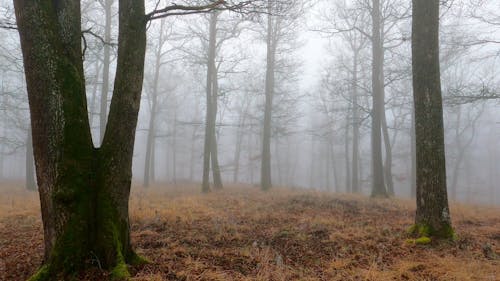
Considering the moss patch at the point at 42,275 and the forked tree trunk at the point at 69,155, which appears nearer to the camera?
the moss patch at the point at 42,275

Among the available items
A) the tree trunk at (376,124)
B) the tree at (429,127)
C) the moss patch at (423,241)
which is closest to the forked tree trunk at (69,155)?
the moss patch at (423,241)

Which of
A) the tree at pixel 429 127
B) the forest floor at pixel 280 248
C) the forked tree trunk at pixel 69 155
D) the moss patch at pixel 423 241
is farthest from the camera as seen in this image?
the tree at pixel 429 127

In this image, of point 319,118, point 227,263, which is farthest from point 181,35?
point 319,118

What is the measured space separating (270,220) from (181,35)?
11.4m

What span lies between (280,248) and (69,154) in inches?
130

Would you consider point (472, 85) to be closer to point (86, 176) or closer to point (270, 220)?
point (270, 220)

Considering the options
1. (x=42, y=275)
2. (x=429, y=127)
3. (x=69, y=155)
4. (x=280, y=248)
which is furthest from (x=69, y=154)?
(x=429, y=127)

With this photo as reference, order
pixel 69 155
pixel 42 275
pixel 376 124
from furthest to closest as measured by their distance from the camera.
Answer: pixel 376 124, pixel 69 155, pixel 42 275

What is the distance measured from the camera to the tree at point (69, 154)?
3.46 meters

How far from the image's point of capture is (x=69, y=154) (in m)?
3.51

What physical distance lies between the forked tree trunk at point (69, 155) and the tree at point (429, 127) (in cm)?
478

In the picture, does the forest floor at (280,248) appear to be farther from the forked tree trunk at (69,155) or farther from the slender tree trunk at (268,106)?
the slender tree trunk at (268,106)

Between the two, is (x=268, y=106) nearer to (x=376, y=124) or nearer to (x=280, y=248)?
(x=376, y=124)

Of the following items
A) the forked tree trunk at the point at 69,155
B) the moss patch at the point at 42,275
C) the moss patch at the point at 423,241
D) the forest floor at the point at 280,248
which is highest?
the forked tree trunk at the point at 69,155
